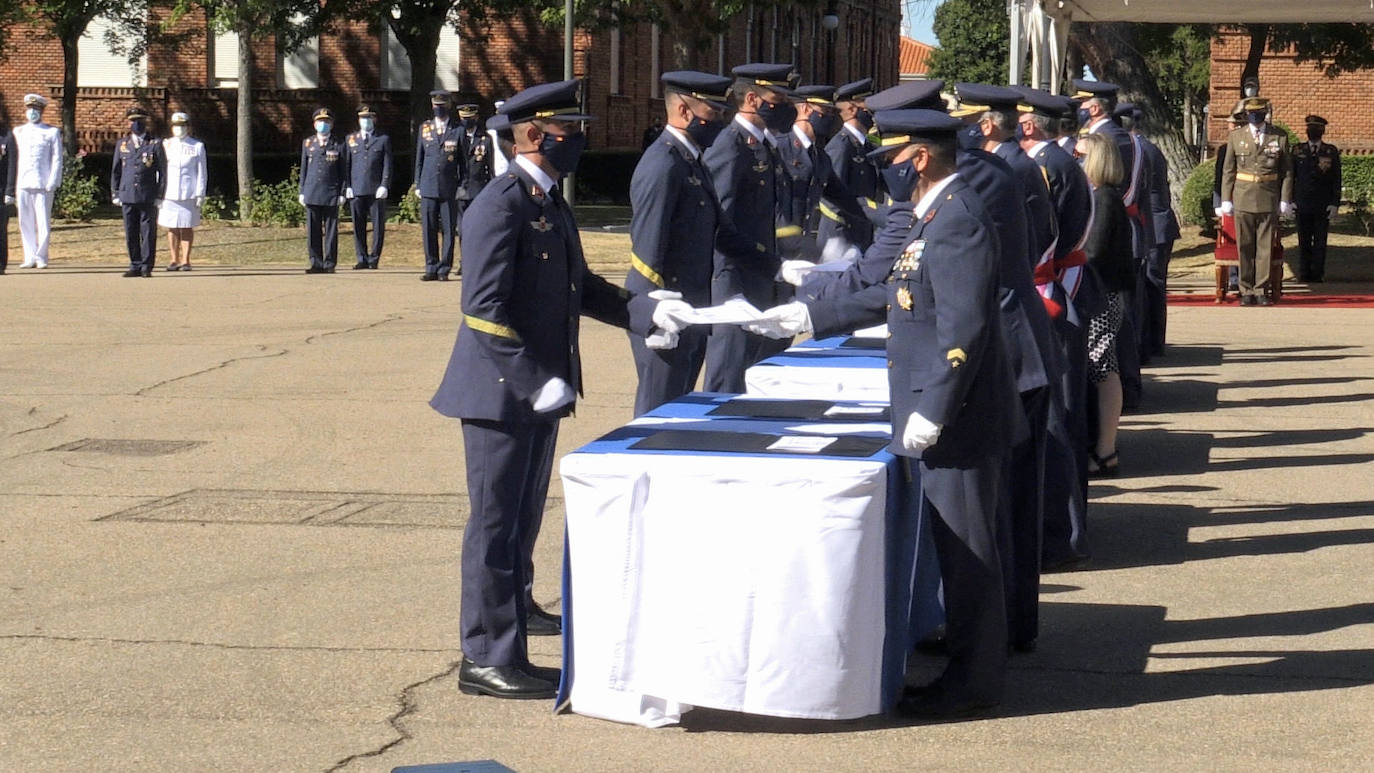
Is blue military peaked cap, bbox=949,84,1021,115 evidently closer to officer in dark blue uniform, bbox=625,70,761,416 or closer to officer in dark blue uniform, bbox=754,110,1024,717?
officer in dark blue uniform, bbox=625,70,761,416

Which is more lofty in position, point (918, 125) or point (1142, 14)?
point (1142, 14)

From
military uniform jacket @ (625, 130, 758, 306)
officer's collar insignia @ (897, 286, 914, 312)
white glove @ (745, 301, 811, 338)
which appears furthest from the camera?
military uniform jacket @ (625, 130, 758, 306)

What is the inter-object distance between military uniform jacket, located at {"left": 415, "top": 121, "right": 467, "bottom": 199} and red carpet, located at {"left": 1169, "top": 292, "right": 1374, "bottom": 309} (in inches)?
315

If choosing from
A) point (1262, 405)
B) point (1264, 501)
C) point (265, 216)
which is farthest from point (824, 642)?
point (265, 216)

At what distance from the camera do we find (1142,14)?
16719 millimetres

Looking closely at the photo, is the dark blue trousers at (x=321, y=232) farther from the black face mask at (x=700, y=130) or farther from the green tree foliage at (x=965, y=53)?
the green tree foliage at (x=965, y=53)

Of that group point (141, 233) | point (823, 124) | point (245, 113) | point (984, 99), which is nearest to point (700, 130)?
point (984, 99)

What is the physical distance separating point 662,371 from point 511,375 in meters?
2.17

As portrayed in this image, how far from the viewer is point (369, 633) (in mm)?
6691

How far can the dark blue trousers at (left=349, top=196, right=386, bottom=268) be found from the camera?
23094mm

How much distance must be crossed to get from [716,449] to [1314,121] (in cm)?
1806

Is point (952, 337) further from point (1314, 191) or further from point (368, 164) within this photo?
point (368, 164)

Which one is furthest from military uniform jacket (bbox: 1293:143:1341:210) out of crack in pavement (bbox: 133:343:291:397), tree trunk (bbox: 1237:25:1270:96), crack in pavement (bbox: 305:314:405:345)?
crack in pavement (bbox: 133:343:291:397)

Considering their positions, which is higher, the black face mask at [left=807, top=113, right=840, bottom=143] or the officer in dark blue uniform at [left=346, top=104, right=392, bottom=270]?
the black face mask at [left=807, top=113, right=840, bottom=143]
